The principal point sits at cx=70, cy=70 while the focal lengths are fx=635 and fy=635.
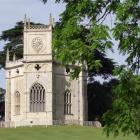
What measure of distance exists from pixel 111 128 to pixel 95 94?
178 ft

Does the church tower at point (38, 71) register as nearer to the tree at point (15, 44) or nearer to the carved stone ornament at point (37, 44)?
the carved stone ornament at point (37, 44)

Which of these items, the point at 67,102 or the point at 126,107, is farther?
the point at 67,102

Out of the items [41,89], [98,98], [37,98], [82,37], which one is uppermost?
[41,89]

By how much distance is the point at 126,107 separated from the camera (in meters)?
11.1

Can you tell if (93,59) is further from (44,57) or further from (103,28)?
(44,57)

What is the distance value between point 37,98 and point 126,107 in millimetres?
44625

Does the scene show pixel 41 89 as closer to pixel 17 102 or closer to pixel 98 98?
pixel 17 102

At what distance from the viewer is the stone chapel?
55.2 m

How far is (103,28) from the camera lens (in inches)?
411

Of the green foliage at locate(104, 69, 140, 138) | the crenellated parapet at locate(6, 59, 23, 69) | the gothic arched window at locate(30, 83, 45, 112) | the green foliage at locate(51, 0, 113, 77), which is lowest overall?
the green foliage at locate(104, 69, 140, 138)

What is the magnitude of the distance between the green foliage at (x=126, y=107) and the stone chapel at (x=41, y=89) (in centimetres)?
4258

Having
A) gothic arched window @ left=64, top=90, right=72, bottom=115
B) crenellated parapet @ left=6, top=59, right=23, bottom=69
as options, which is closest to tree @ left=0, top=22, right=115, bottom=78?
crenellated parapet @ left=6, top=59, right=23, bottom=69

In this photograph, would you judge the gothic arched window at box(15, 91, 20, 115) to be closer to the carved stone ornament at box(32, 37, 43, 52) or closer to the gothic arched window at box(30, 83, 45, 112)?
the gothic arched window at box(30, 83, 45, 112)

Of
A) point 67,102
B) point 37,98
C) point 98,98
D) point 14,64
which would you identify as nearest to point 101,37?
point 37,98
